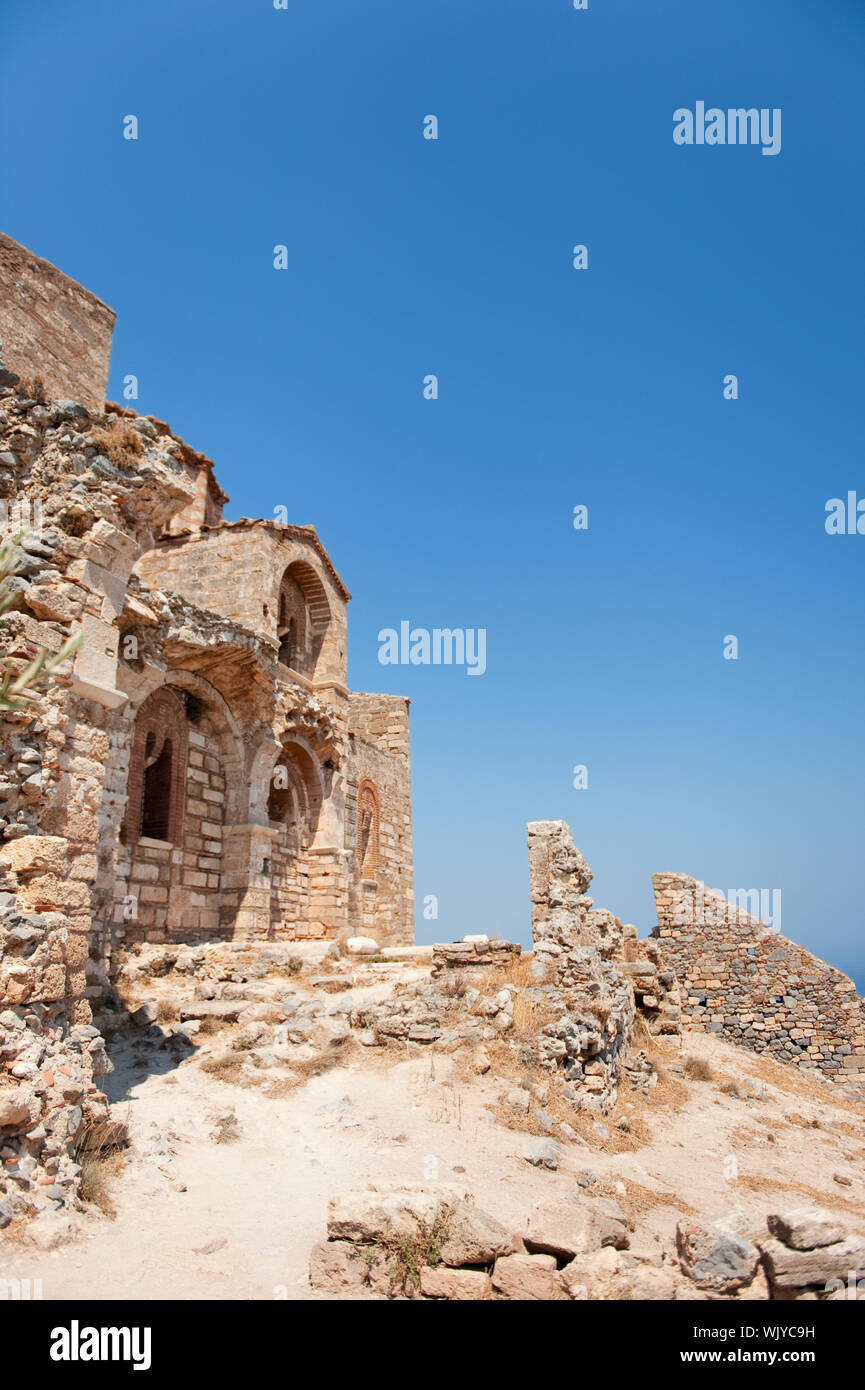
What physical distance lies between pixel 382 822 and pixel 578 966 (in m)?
12.1

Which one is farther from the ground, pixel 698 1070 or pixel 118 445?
pixel 118 445

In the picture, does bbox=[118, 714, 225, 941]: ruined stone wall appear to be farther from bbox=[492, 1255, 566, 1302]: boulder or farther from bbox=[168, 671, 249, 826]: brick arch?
bbox=[492, 1255, 566, 1302]: boulder

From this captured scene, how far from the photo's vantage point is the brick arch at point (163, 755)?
12945 mm

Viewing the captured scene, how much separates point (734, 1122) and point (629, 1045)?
Result: 177cm

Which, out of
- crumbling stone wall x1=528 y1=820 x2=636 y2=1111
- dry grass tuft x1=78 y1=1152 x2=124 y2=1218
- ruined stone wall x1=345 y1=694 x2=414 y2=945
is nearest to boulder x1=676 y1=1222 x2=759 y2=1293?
dry grass tuft x1=78 y1=1152 x2=124 y2=1218

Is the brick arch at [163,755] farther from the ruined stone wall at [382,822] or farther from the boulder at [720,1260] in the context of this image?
the boulder at [720,1260]

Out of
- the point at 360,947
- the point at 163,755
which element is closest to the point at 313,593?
the point at 163,755

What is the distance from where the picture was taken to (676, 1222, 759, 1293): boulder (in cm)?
364

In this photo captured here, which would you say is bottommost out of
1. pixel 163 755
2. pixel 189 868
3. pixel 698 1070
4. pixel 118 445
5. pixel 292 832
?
pixel 698 1070

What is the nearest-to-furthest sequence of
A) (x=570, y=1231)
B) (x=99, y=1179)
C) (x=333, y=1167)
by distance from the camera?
(x=570, y=1231), (x=99, y=1179), (x=333, y=1167)

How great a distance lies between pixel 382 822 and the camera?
70.2ft

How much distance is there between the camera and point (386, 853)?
70.5 feet

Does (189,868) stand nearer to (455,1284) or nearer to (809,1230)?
(455,1284)

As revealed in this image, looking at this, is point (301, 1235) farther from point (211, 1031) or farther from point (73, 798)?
point (211, 1031)
